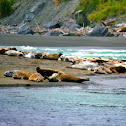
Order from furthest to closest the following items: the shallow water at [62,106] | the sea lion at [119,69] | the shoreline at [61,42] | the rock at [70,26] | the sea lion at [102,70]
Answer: the rock at [70,26] < the shoreline at [61,42] < the sea lion at [119,69] < the sea lion at [102,70] < the shallow water at [62,106]

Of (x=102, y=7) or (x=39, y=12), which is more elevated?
(x=39, y=12)

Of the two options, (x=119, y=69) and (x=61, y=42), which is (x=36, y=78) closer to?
(x=119, y=69)

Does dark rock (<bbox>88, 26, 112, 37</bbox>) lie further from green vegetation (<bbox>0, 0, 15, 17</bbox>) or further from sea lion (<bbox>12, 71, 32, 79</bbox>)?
green vegetation (<bbox>0, 0, 15, 17</bbox>)

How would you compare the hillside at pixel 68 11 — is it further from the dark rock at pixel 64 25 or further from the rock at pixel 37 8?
the dark rock at pixel 64 25

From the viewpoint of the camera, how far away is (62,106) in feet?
23.8

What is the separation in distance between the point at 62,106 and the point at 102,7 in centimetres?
11924

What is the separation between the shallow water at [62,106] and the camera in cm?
607

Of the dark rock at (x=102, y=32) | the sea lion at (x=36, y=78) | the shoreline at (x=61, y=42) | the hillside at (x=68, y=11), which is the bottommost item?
the sea lion at (x=36, y=78)

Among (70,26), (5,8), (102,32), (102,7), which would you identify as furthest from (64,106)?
(5,8)

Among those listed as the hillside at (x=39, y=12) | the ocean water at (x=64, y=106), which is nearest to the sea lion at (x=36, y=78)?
the ocean water at (x=64, y=106)

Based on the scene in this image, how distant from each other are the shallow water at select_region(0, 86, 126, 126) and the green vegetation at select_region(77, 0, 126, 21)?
104 meters

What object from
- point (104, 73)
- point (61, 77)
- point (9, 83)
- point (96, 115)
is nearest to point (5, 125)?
point (96, 115)

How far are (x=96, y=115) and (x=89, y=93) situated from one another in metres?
2.46

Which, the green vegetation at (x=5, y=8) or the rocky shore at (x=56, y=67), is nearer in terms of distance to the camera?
the rocky shore at (x=56, y=67)
